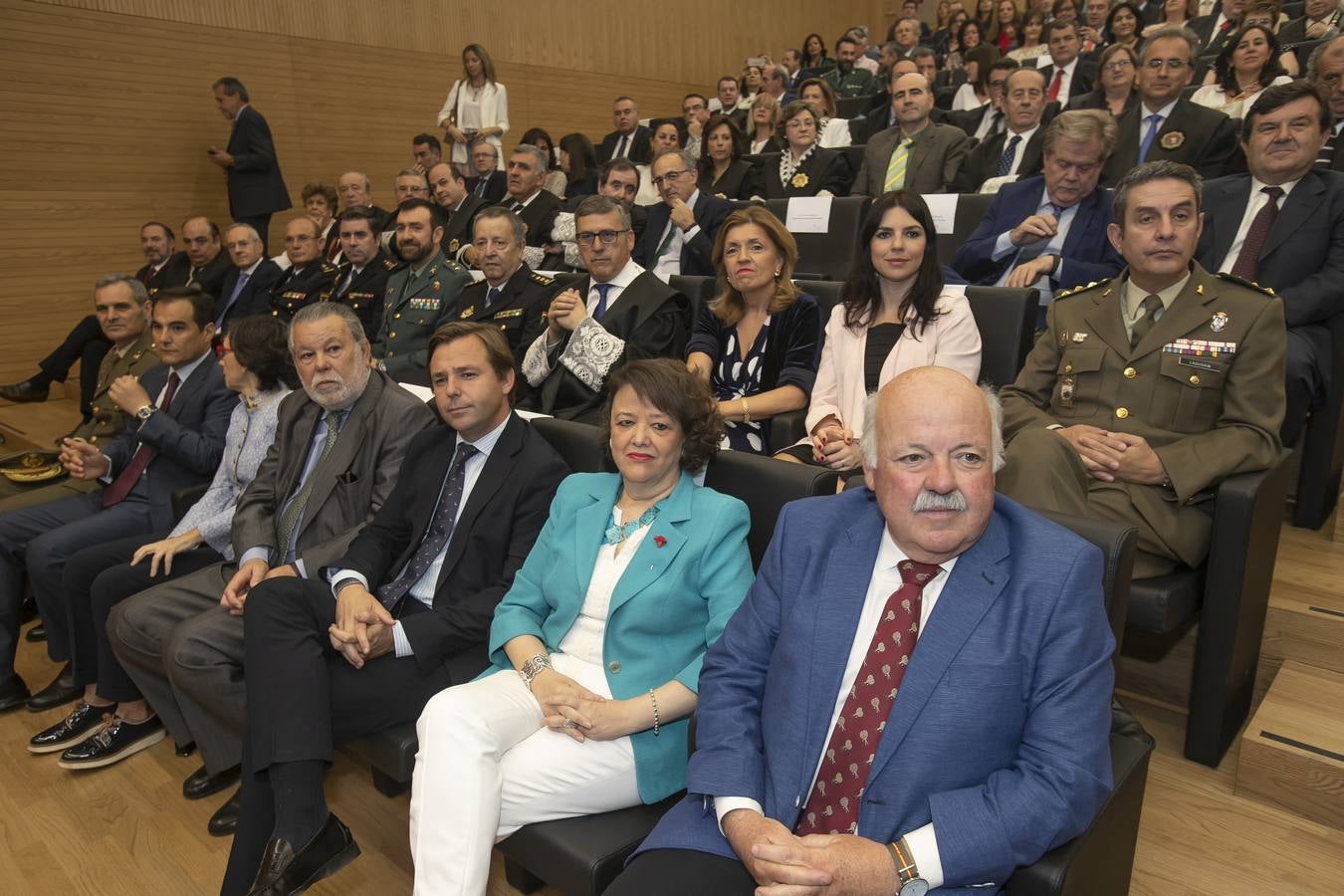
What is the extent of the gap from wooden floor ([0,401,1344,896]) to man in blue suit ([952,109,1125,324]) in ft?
3.12

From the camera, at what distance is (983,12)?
25.2 feet

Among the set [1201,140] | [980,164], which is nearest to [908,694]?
[1201,140]

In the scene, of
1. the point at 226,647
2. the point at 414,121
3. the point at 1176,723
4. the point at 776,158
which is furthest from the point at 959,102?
the point at 226,647

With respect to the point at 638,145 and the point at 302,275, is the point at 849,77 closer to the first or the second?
the point at 638,145

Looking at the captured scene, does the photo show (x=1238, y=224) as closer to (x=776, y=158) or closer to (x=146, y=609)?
(x=776, y=158)

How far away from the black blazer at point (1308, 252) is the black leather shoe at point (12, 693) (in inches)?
146

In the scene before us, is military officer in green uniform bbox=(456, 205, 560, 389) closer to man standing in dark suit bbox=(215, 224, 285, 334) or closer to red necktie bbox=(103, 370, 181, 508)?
red necktie bbox=(103, 370, 181, 508)

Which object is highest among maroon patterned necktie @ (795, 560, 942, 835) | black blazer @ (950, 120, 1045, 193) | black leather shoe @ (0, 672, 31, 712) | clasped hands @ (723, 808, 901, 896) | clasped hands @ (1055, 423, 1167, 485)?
black blazer @ (950, 120, 1045, 193)

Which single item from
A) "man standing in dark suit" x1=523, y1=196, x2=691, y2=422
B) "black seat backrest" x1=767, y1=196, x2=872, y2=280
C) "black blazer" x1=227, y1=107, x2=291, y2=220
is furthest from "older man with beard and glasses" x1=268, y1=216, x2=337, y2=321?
"black seat backrest" x1=767, y1=196, x2=872, y2=280

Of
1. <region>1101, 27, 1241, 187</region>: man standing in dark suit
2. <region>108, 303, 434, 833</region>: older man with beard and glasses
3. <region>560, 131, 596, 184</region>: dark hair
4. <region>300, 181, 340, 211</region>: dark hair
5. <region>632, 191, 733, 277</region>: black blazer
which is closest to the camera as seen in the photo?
<region>108, 303, 434, 833</region>: older man with beard and glasses

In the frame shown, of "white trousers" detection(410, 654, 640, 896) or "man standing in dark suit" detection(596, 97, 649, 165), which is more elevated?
"man standing in dark suit" detection(596, 97, 649, 165)

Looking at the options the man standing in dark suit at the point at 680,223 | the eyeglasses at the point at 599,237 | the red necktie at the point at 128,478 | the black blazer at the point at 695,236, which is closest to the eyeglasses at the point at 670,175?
the man standing in dark suit at the point at 680,223

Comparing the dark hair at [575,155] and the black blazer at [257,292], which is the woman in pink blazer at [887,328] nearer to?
the black blazer at [257,292]

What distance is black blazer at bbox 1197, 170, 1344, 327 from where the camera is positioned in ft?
7.58
